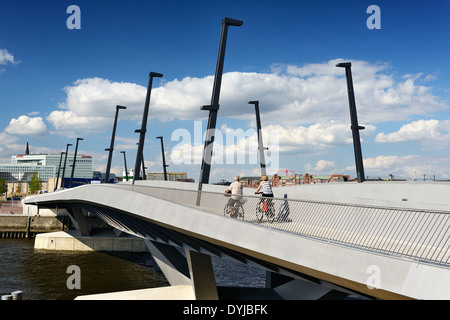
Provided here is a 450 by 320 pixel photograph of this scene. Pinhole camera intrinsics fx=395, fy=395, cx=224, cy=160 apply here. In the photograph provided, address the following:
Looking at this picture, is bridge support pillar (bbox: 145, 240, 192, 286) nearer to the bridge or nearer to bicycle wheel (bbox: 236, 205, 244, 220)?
the bridge

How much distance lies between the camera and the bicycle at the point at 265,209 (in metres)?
10.6

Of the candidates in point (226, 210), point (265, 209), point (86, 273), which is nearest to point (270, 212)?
point (265, 209)

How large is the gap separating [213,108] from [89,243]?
109 ft

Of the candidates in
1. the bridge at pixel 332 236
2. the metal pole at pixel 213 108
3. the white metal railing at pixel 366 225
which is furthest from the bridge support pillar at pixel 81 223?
the white metal railing at pixel 366 225

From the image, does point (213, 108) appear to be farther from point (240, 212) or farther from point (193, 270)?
point (193, 270)

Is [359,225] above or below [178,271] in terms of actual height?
Answer: above

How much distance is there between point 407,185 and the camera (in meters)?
18.2

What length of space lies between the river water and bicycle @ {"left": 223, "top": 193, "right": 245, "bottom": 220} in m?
17.1

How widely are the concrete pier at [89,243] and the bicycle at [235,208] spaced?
3264 centimetres

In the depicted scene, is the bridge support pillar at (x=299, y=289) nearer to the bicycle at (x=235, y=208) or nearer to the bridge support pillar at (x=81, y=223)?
the bicycle at (x=235, y=208)

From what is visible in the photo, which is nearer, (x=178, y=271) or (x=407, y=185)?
(x=407, y=185)
